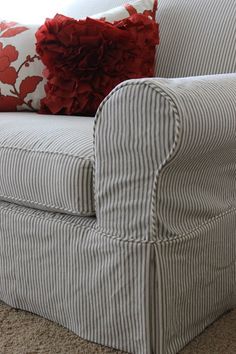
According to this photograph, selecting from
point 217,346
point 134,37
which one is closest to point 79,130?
point 134,37

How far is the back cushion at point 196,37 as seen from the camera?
1.67m

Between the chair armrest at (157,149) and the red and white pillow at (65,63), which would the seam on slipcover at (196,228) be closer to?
the chair armrest at (157,149)

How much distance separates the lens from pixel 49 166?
1.27 meters

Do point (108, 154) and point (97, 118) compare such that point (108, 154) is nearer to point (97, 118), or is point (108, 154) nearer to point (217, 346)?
point (97, 118)

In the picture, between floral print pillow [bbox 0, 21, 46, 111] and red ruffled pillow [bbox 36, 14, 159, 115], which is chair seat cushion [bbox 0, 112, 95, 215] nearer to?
red ruffled pillow [bbox 36, 14, 159, 115]

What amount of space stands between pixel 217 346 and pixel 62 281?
364 millimetres

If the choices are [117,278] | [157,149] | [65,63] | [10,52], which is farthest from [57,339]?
[10,52]

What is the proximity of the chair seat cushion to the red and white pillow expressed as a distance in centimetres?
23

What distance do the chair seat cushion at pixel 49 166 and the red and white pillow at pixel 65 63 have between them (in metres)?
0.23

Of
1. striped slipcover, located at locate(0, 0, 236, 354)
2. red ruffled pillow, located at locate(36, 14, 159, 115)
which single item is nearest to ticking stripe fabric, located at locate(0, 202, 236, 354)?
striped slipcover, located at locate(0, 0, 236, 354)

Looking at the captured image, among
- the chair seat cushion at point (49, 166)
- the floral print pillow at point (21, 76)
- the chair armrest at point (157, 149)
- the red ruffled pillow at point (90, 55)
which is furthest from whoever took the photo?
the floral print pillow at point (21, 76)

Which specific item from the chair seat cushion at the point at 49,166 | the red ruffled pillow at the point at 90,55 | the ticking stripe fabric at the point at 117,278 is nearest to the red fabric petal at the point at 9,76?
the red ruffled pillow at the point at 90,55

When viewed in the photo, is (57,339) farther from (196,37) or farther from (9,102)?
(196,37)

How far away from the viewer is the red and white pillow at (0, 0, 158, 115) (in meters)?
1.66
